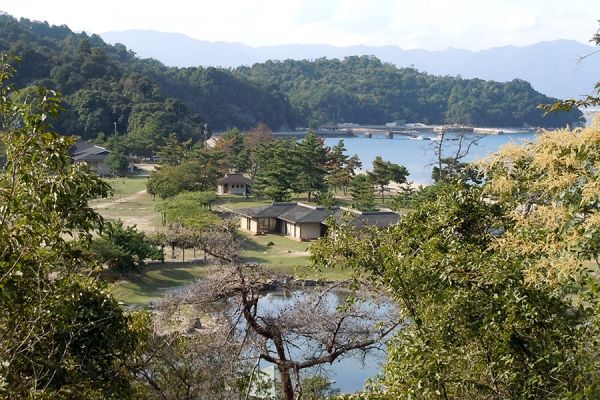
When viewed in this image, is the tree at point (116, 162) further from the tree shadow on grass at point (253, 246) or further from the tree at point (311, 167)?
the tree shadow on grass at point (253, 246)

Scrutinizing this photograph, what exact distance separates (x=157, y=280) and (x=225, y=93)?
204 feet

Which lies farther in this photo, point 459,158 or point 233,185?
point 233,185

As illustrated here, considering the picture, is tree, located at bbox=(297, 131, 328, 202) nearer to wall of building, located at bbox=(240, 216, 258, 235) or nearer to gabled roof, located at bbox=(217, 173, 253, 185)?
gabled roof, located at bbox=(217, 173, 253, 185)

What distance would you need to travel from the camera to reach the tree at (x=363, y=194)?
31172 mm

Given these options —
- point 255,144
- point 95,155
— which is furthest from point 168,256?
point 255,144

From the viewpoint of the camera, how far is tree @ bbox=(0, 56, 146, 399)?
10.6 ft

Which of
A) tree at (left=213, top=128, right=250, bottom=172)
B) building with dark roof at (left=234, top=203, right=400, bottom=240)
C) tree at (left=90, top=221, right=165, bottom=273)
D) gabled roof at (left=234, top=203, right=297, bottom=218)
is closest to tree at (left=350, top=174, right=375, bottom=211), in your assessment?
building with dark roof at (left=234, top=203, right=400, bottom=240)

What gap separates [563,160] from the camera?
385 centimetres

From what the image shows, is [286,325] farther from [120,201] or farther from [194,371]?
[120,201]

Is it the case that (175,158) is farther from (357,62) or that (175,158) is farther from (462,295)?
(357,62)

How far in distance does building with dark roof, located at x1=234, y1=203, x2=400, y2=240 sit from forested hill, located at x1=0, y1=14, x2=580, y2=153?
2142 centimetres

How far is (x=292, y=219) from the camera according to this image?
2802cm

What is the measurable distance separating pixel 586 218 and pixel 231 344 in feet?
13.4

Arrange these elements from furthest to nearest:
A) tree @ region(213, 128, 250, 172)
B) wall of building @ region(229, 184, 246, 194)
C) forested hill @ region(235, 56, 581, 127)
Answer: forested hill @ region(235, 56, 581, 127), tree @ region(213, 128, 250, 172), wall of building @ region(229, 184, 246, 194)
